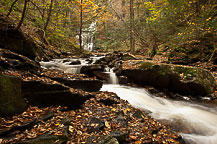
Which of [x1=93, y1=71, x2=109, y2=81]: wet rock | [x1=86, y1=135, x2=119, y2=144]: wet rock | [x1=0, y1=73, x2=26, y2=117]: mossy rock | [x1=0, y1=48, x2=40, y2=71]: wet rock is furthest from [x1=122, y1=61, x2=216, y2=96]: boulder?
[x1=0, y1=73, x2=26, y2=117]: mossy rock

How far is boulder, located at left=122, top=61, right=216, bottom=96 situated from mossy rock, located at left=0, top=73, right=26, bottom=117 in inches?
243

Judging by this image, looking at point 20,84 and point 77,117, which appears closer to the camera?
point 20,84

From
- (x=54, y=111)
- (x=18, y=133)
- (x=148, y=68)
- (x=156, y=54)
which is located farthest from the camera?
(x=156, y=54)

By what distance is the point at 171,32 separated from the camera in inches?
436

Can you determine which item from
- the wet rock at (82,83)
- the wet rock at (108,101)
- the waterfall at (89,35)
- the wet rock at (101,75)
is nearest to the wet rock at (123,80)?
the wet rock at (101,75)

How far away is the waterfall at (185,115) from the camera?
11.6 ft

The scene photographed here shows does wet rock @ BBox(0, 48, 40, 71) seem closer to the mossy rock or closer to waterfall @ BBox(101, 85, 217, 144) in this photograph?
the mossy rock

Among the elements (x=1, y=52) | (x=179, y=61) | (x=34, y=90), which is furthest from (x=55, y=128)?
(x=179, y=61)

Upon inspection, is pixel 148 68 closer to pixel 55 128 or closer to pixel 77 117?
pixel 77 117

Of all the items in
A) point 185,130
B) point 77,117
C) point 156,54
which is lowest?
point 185,130

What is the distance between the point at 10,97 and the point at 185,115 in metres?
5.40

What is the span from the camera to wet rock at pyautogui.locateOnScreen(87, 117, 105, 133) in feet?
9.19

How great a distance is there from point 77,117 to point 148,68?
5419 millimetres

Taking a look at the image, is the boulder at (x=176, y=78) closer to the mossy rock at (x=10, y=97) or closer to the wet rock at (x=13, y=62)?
the wet rock at (x=13, y=62)
